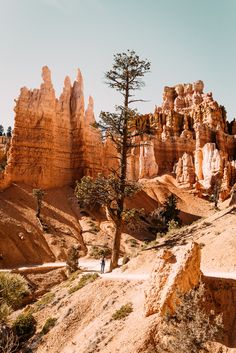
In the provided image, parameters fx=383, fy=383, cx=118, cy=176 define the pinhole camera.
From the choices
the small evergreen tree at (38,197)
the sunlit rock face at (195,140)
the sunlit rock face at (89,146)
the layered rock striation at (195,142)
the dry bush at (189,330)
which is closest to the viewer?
the dry bush at (189,330)

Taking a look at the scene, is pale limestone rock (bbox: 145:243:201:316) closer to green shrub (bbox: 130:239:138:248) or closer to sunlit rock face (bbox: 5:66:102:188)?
green shrub (bbox: 130:239:138:248)

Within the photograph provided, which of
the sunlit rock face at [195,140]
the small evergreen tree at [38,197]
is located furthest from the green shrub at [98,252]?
the sunlit rock face at [195,140]

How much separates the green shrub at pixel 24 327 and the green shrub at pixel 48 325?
100 cm

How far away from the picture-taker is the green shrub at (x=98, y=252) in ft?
157

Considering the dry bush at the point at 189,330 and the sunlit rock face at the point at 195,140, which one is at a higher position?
the sunlit rock face at the point at 195,140

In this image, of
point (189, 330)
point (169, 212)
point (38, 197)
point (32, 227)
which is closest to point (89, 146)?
point (38, 197)

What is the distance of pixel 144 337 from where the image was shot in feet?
49.0


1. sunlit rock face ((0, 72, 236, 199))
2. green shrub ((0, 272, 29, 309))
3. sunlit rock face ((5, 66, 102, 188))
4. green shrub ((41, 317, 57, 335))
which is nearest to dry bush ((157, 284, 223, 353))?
green shrub ((41, 317, 57, 335))

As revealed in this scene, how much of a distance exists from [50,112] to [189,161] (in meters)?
35.0

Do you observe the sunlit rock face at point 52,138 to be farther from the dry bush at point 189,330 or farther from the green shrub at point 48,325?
the dry bush at point 189,330

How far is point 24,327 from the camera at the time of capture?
71.3ft

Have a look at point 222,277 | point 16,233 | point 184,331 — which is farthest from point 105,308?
point 16,233

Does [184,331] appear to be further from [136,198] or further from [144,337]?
[136,198]

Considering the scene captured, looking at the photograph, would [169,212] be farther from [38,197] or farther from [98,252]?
[38,197]
